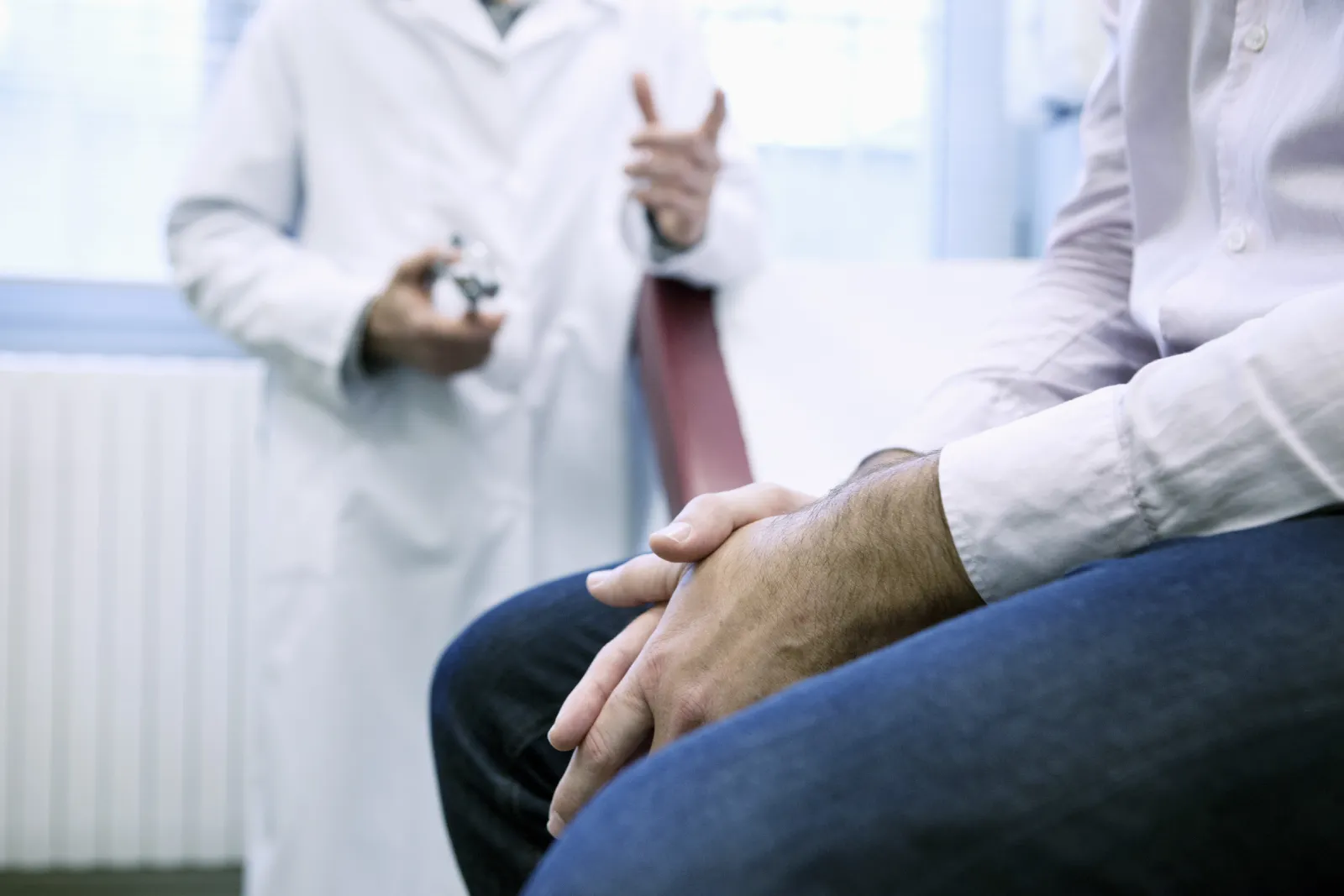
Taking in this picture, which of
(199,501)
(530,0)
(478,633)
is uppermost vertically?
(530,0)

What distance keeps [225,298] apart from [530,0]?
0.50 meters

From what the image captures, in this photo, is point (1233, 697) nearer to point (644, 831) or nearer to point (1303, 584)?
point (1303, 584)

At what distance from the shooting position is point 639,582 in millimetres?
598

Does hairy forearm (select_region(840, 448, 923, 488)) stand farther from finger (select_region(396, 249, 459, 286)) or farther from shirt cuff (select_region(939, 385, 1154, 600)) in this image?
finger (select_region(396, 249, 459, 286))

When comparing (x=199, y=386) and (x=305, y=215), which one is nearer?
(x=305, y=215)

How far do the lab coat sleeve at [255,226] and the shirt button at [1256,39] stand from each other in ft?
2.83

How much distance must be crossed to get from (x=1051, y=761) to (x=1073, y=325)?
0.46 m

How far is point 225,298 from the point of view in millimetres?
1221

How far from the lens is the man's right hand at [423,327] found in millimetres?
1114

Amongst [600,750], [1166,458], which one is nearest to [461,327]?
[600,750]

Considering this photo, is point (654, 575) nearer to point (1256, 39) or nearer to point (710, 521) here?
point (710, 521)

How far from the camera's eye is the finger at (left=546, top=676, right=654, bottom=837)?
1.69 feet

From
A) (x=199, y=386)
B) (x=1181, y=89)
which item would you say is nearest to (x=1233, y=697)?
(x=1181, y=89)

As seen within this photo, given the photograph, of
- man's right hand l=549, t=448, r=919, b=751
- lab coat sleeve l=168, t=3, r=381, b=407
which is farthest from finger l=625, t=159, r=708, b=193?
man's right hand l=549, t=448, r=919, b=751
